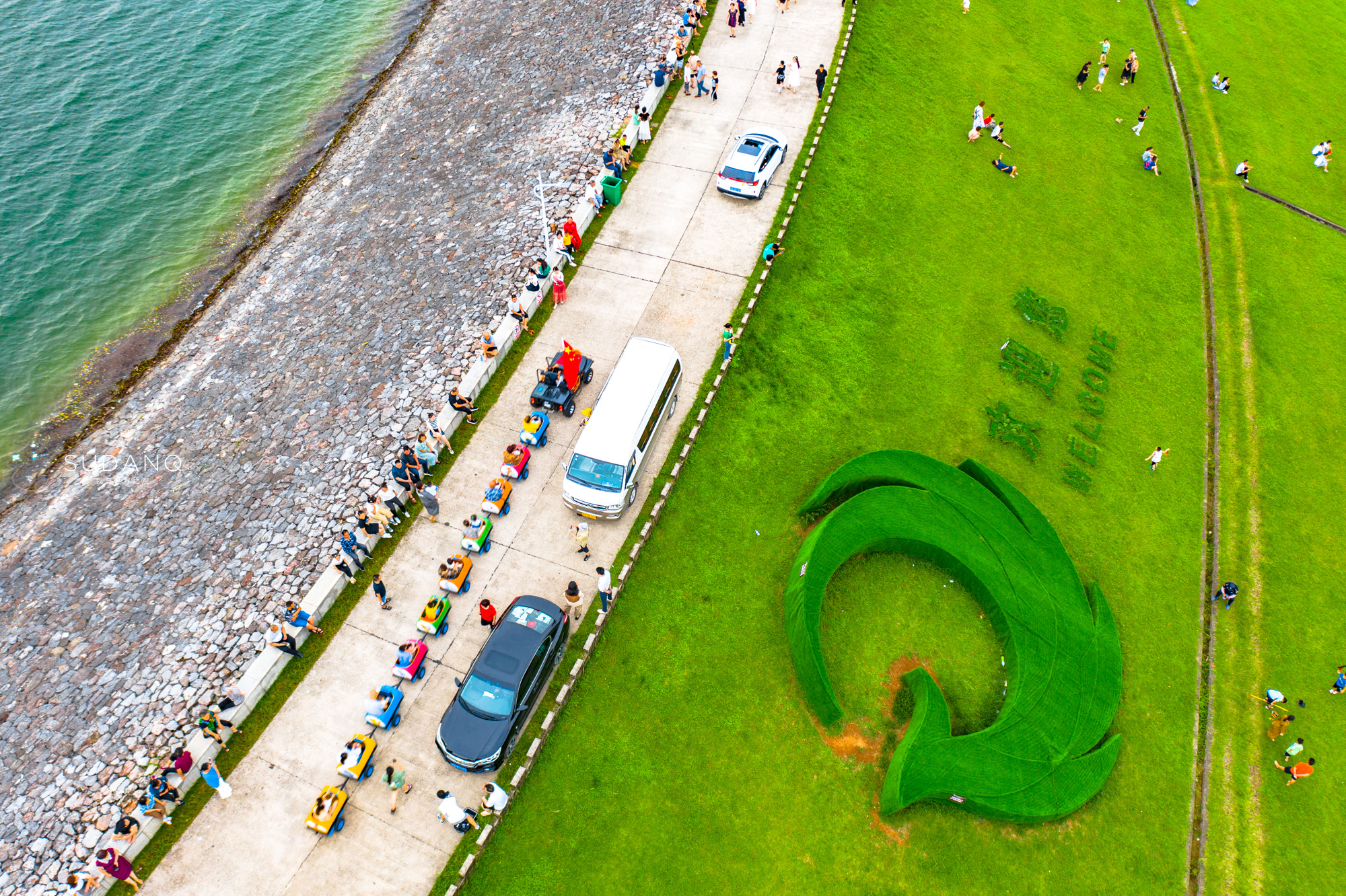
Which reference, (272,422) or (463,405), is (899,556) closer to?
(463,405)

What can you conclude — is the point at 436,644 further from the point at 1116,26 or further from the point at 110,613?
the point at 1116,26

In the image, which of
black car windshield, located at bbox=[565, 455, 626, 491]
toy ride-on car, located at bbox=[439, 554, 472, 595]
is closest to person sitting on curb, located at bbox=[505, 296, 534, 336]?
black car windshield, located at bbox=[565, 455, 626, 491]

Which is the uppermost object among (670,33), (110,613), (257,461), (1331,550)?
(670,33)

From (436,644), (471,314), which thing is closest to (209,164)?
(471,314)

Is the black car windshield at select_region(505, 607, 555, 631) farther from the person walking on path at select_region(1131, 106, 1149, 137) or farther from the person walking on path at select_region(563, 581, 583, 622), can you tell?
the person walking on path at select_region(1131, 106, 1149, 137)

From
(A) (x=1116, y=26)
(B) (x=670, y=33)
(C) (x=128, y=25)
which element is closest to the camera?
(B) (x=670, y=33)

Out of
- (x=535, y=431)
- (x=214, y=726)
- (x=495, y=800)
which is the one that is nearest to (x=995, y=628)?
(x=495, y=800)
